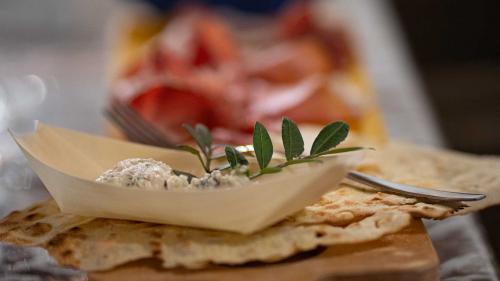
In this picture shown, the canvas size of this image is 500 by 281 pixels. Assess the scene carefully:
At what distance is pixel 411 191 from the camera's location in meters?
0.83

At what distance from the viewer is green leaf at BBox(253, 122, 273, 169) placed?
0.79 meters

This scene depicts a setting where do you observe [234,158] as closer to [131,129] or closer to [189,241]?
[189,241]

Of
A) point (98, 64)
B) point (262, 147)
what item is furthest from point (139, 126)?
point (98, 64)

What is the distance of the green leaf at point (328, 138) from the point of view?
0.80 m

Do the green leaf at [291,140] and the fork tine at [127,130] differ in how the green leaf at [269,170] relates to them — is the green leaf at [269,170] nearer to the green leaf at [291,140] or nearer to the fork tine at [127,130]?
the green leaf at [291,140]

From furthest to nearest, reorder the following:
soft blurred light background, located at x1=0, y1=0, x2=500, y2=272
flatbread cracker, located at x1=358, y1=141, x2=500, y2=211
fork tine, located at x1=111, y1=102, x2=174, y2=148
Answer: soft blurred light background, located at x1=0, y1=0, x2=500, y2=272
fork tine, located at x1=111, y1=102, x2=174, y2=148
flatbread cracker, located at x1=358, y1=141, x2=500, y2=211

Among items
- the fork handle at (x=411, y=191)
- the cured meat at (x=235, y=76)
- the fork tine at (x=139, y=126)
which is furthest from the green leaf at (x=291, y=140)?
the cured meat at (x=235, y=76)

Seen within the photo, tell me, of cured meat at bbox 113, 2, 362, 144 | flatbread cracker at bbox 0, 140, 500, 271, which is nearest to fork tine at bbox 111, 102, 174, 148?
cured meat at bbox 113, 2, 362, 144

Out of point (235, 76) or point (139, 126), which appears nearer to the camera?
point (139, 126)

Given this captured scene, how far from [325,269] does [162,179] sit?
7.1 inches

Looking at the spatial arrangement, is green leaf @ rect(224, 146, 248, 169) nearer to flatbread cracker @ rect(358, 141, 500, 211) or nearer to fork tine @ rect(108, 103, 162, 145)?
flatbread cracker @ rect(358, 141, 500, 211)

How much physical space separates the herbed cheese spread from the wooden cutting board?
2.9 inches

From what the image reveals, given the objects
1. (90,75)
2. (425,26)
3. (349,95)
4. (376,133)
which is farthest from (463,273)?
(425,26)

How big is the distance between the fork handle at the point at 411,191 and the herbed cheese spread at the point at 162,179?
191 millimetres
